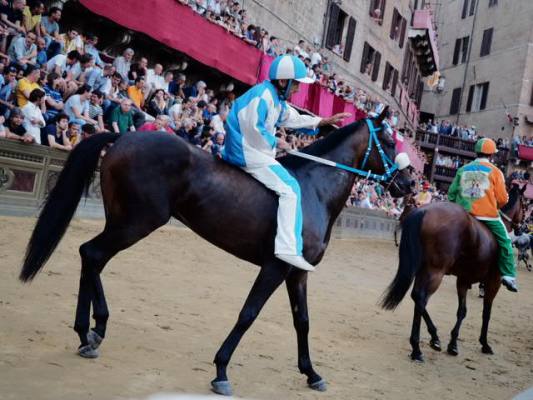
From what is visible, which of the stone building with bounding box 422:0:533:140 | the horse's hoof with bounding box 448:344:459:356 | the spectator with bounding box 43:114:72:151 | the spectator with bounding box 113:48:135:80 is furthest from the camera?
the stone building with bounding box 422:0:533:140

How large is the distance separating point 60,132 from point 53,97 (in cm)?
72

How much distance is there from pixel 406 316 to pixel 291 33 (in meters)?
18.4

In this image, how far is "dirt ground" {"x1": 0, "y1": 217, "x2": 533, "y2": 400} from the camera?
4.36m

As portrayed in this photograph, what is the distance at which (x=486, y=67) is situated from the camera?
48938 mm

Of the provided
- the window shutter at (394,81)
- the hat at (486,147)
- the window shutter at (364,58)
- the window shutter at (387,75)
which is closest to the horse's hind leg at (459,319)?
the hat at (486,147)

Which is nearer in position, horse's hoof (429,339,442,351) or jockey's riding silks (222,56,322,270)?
jockey's riding silks (222,56,322,270)

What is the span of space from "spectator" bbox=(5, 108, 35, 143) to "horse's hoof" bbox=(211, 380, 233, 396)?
7.15 metres

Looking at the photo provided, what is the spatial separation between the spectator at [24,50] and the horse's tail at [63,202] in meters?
6.83

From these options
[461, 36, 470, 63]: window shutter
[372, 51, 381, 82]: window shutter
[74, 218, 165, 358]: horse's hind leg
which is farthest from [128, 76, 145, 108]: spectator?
[461, 36, 470, 63]: window shutter

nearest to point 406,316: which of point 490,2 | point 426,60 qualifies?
point 426,60

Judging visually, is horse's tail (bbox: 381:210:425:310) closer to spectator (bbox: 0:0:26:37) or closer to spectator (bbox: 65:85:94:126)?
spectator (bbox: 65:85:94:126)

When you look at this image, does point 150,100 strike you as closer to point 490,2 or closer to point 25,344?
point 25,344

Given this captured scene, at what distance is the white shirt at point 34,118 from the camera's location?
1033 cm

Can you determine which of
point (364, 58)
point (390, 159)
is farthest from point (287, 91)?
point (364, 58)
